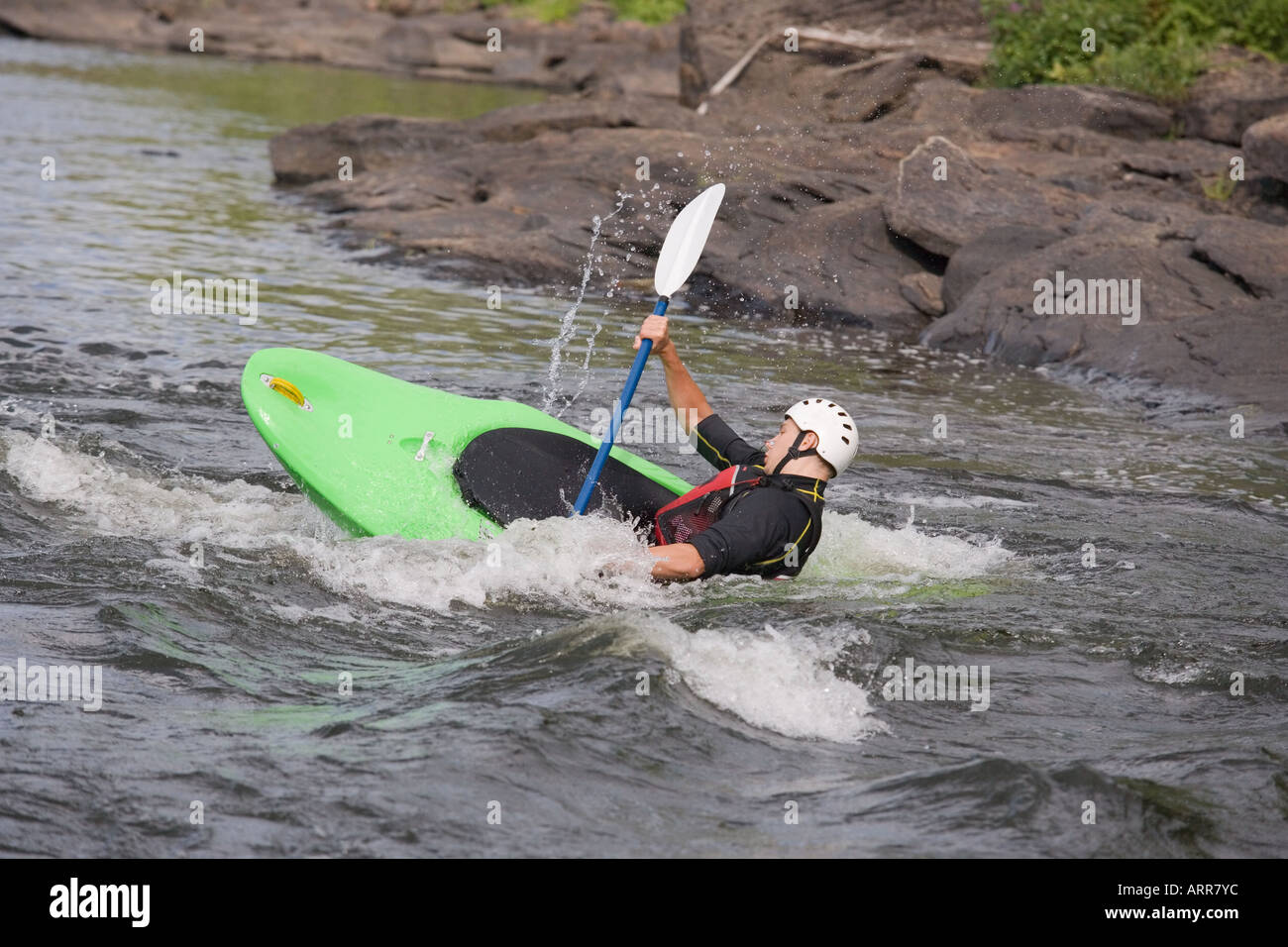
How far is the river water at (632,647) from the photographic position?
348 centimetres

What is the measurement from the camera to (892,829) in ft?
11.5

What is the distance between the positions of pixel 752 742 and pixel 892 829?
1.82ft

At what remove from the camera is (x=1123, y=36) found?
16719 millimetres

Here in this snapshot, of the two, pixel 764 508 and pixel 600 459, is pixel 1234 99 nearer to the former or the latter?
pixel 600 459

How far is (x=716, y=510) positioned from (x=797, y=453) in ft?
1.19

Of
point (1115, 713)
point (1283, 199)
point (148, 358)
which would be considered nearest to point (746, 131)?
point (1283, 199)

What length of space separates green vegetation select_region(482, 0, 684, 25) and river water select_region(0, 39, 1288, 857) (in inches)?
1166

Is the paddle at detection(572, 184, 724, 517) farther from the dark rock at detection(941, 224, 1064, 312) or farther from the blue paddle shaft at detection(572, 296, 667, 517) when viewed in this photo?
the dark rock at detection(941, 224, 1064, 312)

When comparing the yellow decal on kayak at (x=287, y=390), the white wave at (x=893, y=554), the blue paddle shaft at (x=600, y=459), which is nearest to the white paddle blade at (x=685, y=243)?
the blue paddle shaft at (x=600, y=459)

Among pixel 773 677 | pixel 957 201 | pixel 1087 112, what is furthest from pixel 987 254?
pixel 773 677

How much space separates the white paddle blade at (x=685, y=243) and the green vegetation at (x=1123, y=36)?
10532 millimetres

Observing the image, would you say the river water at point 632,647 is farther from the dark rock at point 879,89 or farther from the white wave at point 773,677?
the dark rock at point 879,89
